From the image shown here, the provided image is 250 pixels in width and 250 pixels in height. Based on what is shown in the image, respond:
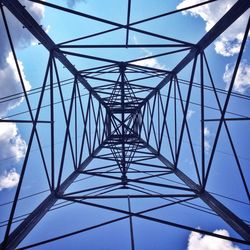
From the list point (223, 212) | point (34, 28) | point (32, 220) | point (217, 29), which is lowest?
point (223, 212)

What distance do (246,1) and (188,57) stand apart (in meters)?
3.26

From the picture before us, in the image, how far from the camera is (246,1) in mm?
4746

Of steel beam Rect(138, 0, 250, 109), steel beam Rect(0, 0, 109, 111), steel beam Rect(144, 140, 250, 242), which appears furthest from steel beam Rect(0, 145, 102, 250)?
steel beam Rect(138, 0, 250, 109)

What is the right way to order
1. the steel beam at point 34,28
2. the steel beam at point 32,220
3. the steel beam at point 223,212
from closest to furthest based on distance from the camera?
the steel beam at point 32,220, the steel beam at point 223,212, the steel beam at point 34,28

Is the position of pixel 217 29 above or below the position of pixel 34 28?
below

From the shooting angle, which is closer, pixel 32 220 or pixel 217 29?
pixel 32 220

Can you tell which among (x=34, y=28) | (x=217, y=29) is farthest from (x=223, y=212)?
(x=34, y=28)

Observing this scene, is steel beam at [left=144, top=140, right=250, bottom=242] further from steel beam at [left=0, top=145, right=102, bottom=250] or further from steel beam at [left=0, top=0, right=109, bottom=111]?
steel beam at [left=0, top=0, right=109, bottom=111]

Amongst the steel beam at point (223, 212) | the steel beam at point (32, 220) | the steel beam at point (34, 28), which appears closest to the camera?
the steel beam at point (32, 220)

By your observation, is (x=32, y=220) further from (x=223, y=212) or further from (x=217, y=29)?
(x=217, y=29)

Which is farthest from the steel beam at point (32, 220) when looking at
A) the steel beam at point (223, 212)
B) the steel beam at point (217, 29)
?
the steel beam at point (217, 29)

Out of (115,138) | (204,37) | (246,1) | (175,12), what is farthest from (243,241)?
(115,138)

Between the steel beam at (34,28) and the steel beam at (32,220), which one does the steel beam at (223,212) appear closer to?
the steel beam at (32,220)

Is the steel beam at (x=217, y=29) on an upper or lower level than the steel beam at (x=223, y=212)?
upper
